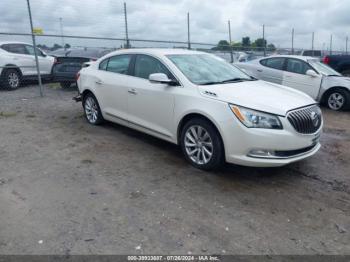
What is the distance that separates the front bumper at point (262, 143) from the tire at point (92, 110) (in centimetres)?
330

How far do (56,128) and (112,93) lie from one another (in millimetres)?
1590

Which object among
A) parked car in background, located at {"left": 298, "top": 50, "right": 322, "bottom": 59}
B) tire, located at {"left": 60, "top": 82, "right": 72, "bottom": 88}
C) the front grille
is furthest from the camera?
parked car in background, located at {"left": 298, "top": 50, "right": 322, "bottom": 59}

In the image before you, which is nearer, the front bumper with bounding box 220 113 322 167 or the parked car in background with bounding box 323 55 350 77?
the front bumper with bounding box 220 113 322 167

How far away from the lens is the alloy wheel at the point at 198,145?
4633mm

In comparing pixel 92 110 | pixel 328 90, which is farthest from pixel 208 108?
pixel 328 90

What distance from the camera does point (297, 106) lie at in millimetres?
4469

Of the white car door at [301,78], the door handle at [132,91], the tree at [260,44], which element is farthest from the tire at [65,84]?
the tree at [260,44]

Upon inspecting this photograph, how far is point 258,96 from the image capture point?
179 inches

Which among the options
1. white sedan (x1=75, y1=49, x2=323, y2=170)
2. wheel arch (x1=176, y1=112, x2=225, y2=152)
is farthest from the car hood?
wheel arch (x1=176, y1=112, x2=225, y2=152)

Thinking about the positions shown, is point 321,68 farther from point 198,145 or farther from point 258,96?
point 198,145

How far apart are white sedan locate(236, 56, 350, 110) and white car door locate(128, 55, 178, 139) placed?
18.4ft

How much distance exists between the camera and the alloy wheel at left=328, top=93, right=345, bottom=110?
30.5 feet

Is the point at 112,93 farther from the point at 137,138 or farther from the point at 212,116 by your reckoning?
the point at 212,116

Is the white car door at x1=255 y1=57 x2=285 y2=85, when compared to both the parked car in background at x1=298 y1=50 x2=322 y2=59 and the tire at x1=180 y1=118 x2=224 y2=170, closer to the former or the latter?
the tire at x1=180 y1=118 x2=224 y2=170
